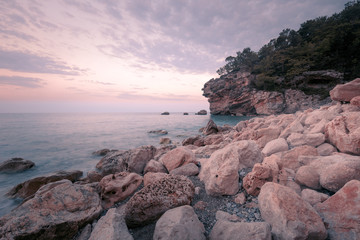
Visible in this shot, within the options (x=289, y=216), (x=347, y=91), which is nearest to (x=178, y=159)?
(x=289, y=216)

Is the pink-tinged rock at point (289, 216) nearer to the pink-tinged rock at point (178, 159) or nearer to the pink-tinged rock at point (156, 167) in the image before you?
the pink-tinged rock at point (178, 159)

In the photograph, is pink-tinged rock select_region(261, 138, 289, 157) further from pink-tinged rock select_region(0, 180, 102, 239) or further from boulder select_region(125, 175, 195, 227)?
pink-tinged rock select_region(0, 180, 102, 239)

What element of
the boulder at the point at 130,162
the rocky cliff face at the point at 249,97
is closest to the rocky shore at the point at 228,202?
the boulder at the point at 130,162

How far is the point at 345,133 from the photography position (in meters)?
3.61

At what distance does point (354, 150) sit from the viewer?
328 centimetres

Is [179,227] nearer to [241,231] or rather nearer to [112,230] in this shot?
[241,231]

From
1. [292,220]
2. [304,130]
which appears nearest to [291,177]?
[292,220]

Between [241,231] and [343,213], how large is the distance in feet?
4.55

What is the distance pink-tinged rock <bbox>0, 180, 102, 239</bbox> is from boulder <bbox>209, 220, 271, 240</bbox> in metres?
2.33

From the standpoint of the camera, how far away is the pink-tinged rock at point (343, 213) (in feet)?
6.01

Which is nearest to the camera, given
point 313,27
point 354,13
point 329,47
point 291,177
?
point 291,177

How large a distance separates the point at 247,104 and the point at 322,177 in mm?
44863

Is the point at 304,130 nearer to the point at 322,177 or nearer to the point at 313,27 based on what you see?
the point at 322,177

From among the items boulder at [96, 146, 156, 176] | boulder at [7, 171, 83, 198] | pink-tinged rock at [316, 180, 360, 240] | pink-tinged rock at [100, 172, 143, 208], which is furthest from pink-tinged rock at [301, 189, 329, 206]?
boulder at [7, 171, 83, 198]
